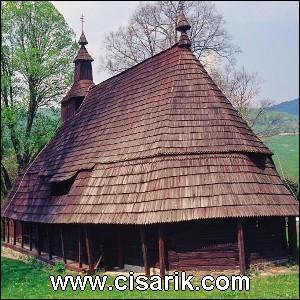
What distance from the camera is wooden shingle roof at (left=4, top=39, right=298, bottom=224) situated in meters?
13.0

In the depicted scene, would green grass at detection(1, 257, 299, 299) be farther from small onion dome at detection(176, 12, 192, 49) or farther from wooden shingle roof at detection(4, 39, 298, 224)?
small onion dome at detection(176, 12, 192, 49)

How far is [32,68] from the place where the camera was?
80.5ft

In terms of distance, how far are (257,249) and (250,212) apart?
1897mm

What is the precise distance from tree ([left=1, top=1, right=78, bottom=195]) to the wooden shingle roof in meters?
7.72

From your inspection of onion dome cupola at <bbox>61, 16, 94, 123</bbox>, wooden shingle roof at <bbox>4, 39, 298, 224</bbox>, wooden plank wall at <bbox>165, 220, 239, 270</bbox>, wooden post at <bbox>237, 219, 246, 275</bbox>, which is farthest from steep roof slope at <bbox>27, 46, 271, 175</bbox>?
onion dome cupola at <bbox>61, 16, 94, 123</bbox>

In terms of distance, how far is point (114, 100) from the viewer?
61.5 ft

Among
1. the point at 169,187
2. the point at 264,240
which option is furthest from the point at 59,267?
the point at 264,240

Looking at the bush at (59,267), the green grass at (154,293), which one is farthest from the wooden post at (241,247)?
the bush at (59,267)

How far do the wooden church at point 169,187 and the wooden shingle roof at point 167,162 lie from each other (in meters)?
0.04

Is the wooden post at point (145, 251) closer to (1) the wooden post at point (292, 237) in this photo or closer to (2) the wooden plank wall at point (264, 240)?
(2) the wooden plank wall at point (264, 240)

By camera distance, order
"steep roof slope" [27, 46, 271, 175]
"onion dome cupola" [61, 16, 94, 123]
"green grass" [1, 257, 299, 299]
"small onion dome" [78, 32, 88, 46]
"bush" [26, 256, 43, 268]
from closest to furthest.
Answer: "green grass" [1, 257, 299, 299] → "steep roof slope" [27, 46, 271, 175] → "bush" [26, 256, 43, 268] → "onion dome cupola" [61, 16, 94, 123] → "small onion dome" [78, 32, 88, 46]

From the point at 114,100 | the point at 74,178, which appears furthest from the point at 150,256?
the point at 114,100

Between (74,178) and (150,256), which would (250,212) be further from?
(74,178)

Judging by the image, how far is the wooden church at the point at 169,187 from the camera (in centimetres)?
1303
